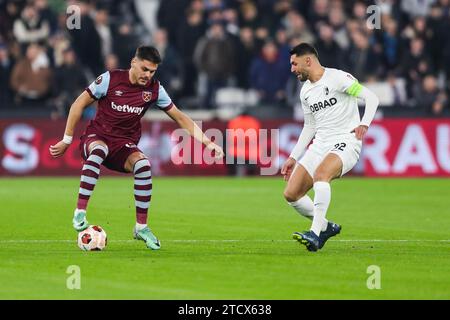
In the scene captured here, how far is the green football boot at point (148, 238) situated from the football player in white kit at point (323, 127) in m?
1.56

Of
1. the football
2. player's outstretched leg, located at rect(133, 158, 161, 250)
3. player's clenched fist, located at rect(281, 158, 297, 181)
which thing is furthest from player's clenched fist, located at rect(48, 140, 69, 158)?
player's clenched fist, located at rect(281, 158, 297, 181)

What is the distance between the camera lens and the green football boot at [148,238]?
13.6 m

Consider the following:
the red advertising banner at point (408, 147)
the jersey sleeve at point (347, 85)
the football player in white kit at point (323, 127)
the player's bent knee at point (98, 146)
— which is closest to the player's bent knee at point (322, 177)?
the football player in white kit at point (323, 127)

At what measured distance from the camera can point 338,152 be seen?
45.9ft

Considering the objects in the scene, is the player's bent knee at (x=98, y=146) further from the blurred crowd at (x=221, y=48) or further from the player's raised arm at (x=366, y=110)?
the blurred crowd at (x=221, y=48)

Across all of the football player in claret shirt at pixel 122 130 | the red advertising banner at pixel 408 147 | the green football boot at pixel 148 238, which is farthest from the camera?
the red advertising banner at pixel 408 147

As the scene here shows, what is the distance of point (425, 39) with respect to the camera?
28.8 metres

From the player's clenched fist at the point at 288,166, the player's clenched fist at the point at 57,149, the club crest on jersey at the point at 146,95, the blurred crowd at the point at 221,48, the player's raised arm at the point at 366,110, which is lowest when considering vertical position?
the player's clenched fist at the point at 288,166

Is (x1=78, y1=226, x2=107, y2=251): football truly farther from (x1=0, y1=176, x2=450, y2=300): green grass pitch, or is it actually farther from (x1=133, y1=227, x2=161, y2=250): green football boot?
(x1=133, y1=227, x2=161, y2=250): green football boot

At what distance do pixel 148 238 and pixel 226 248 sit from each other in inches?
32.7

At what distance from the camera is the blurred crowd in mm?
27844

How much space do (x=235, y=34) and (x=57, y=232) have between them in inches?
545
